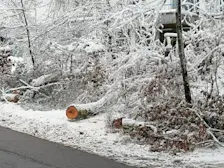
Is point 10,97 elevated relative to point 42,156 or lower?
lower

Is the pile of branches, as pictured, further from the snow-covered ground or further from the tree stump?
the tree stump

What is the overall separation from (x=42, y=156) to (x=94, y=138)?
164 centimetres

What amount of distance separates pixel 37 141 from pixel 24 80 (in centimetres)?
572

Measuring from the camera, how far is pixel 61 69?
518 inches

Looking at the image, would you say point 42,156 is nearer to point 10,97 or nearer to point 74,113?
point 74,113

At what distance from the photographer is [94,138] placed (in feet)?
28.4

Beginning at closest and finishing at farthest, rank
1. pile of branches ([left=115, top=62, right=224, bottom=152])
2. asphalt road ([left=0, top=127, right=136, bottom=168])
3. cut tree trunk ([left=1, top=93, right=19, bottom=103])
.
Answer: asphalt road ([left=0, top=127, right=136, bottom=168])
pile of branches ([left=115, top=62, right=224, bottom=152])
cut tree trunk ([left=1, top=93, right=19, bottom=103])

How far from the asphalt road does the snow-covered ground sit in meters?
0.31

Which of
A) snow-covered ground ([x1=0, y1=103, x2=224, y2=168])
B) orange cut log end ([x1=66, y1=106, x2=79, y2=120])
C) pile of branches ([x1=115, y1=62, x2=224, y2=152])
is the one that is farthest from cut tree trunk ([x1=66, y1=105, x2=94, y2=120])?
pile of branches ([x1=115, y1=62, x2=224, y2=152])

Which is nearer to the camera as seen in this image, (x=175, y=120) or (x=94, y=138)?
(x=175, y=120)

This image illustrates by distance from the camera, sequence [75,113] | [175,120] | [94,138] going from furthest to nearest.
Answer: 1. [75,113]
2. [94,138]
3. [175,120]

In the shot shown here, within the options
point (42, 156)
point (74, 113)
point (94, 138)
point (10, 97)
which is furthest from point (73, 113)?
point (10, 97)

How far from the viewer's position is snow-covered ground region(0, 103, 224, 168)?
705 centimetres

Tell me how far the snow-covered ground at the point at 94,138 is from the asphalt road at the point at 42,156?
306 millimetres
